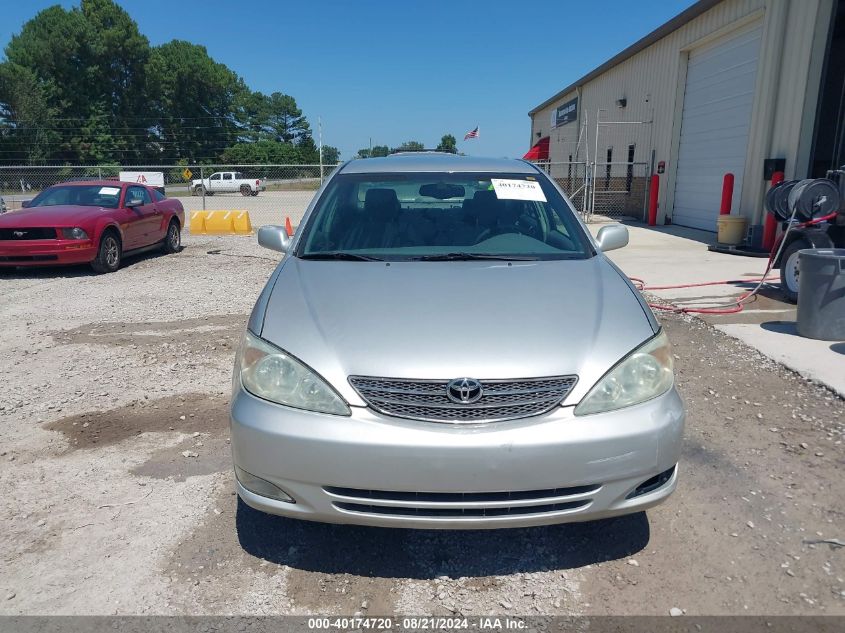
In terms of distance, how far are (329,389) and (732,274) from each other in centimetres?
862

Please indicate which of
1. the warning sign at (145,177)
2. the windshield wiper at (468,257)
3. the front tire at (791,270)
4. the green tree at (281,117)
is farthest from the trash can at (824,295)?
the green tree at (281,117)

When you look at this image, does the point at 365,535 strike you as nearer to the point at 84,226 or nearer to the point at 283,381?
the point at 283,381

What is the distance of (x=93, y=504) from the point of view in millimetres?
3111

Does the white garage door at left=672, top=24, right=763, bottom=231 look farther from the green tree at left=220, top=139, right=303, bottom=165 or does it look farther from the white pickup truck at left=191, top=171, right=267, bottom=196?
the green tree at left=220, top=139, right=303, bottom=165

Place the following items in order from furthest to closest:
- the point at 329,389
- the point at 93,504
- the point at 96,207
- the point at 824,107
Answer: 1. the point at 824,107
2. the point at 96,207
3. the point at 93,504
4. the point at 329,389

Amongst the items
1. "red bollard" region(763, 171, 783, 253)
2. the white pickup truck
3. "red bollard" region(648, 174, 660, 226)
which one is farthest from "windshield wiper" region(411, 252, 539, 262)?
the white pickup truck

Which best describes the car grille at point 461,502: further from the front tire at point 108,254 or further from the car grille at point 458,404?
the front tire at point 108,254

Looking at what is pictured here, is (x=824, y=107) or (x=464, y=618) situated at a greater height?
(x=824, y=107)

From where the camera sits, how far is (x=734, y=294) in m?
7.79

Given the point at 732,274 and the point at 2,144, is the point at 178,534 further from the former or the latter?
the point at 2,144

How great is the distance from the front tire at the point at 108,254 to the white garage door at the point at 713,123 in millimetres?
11954

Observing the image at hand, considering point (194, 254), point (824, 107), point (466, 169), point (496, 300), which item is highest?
point (824, 107)

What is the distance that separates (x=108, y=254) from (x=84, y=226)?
72cm

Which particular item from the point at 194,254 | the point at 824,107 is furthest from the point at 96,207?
the point at 824,107
